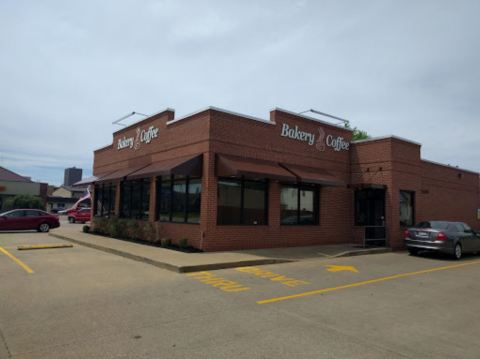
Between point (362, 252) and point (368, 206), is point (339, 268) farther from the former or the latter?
point (368, 206)

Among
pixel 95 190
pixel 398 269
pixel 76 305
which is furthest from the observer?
pixel 95 190

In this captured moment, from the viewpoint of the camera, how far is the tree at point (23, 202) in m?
49.4

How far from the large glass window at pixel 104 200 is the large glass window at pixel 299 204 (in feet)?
35.3

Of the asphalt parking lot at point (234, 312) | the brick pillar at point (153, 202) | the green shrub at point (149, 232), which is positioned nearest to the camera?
the asphalt parking lot at point (234, 312)

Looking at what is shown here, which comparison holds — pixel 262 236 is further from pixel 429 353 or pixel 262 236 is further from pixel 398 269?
pixel 429 353

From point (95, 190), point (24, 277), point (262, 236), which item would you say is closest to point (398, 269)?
point (262, 236)

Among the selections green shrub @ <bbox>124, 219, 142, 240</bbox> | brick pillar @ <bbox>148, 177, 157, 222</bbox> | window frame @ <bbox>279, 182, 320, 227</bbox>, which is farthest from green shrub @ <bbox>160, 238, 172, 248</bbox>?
window frame @ <bbox>279, 182, 320, 227</bbox>

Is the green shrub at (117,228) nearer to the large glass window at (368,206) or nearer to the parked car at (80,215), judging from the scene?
the large glass window at (368,206)

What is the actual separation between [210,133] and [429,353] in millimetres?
11004

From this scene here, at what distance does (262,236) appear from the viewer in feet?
52.6

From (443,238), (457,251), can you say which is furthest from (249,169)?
(457,251)

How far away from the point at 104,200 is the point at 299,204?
41.5 feet

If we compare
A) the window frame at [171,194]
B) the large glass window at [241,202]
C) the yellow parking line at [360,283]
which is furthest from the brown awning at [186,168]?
the yellow parking line at [360,283]

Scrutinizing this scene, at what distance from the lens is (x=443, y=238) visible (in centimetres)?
1542
